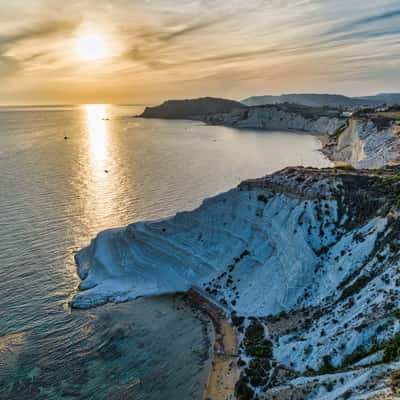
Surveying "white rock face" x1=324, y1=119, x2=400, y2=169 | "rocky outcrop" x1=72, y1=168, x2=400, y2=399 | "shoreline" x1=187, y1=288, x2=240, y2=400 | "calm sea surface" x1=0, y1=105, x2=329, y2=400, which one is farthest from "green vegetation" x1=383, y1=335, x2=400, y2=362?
"white rock face" x1=324, y1=119, x2=400, y2=169

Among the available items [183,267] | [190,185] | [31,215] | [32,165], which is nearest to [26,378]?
[183,267]

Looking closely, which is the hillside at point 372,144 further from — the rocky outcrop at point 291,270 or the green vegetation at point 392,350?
the green vegetation at point 392,350

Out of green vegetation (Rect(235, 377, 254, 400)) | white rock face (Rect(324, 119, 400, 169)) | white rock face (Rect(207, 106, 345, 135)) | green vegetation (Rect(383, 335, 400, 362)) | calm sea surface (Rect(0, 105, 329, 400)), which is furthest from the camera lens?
white rock face (Rect(207, 106, 345, 135))

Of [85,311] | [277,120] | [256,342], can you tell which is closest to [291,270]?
[256,342]

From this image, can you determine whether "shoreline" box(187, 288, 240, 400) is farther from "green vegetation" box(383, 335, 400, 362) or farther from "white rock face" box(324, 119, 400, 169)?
"white rock face" box(324, 119, 400, 169)

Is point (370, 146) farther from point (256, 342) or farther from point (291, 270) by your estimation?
point (256, 342)

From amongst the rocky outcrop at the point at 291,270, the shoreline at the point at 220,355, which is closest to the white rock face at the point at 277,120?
the rocky outcrop at the point at 291,270
